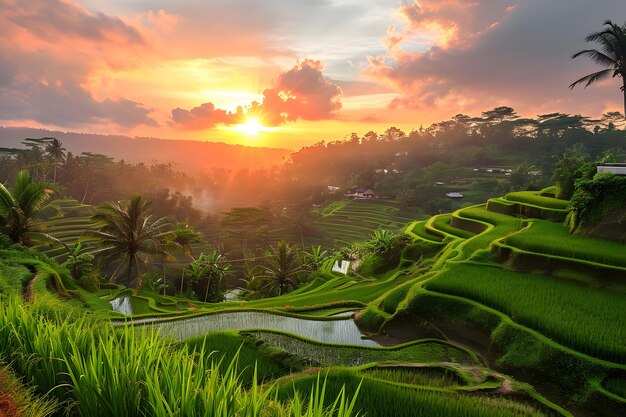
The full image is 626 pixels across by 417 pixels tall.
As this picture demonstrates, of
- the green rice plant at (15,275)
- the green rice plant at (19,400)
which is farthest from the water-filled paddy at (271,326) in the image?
the green rice plant at (19,400)

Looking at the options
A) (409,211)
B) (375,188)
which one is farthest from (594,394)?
(375,188)

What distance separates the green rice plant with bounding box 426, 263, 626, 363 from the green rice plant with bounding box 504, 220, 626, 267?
1.17 meters

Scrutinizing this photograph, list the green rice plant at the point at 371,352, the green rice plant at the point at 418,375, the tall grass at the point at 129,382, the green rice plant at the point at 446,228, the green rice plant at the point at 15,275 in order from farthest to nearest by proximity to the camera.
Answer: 1. the green rice plant at the point at 446,228
2. the green rice plant at the point at 15,275
3. the green rice plant at the point at 371,352
4. the green rice plant at the point at 418,375
5. the tall grass at the point at 129,382

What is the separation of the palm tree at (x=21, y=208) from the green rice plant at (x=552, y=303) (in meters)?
17.2

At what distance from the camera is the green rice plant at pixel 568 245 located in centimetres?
1084

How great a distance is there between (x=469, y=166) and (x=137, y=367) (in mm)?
106262

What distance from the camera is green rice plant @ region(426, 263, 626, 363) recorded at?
7707 mm

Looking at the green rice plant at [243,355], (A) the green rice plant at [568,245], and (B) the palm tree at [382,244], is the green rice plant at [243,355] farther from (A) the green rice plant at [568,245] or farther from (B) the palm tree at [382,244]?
(B) the palm tree at [382,244]

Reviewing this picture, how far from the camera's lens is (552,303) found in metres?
9.37

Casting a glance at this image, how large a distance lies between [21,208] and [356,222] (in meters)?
52.9

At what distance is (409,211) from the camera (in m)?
69.2

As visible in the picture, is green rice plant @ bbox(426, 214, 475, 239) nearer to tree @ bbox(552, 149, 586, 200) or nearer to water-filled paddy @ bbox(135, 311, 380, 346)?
tree @ bbox(552, 149, 586, 200)

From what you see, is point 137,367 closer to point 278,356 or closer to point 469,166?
point 278,356

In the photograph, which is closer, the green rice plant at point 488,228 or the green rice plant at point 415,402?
the green rice plant at point 415,402
